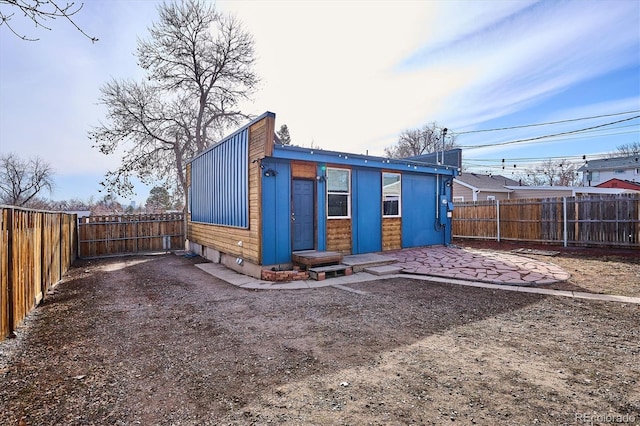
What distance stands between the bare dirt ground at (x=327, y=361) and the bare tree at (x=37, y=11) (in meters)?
3.02

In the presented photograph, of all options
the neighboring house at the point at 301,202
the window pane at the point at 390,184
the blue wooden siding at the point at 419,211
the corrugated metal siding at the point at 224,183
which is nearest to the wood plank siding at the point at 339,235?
the neighboring house at the point at 301,202

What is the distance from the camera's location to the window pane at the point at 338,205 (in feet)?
27.0

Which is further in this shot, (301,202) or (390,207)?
(390,207)

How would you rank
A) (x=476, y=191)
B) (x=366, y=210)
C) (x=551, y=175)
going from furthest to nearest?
(x=551, y=175) < (x=476, y=191) < (x=366, y=210)

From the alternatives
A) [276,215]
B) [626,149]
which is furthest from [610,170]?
[276,215]

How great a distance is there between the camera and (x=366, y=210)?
29.3 feet

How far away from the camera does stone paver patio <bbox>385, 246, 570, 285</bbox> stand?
6305 millimetres

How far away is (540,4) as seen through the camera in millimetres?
9086

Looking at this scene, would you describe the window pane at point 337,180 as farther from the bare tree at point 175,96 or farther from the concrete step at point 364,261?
the bare tree at point 175,96

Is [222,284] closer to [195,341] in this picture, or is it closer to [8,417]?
[195,341]

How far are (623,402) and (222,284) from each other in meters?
6.16

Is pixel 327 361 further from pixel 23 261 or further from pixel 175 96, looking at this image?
pixel 175 96

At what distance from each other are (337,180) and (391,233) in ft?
8.52

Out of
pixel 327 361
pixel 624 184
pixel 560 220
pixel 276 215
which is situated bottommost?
pixel 327 361
